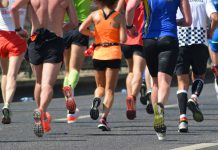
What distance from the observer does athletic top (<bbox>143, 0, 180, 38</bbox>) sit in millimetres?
12102

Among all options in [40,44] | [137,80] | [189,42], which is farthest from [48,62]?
[137,80]

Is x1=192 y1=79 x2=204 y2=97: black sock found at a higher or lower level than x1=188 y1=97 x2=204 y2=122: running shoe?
higher

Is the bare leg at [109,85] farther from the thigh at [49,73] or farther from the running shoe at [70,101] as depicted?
the thigh at [49,73]

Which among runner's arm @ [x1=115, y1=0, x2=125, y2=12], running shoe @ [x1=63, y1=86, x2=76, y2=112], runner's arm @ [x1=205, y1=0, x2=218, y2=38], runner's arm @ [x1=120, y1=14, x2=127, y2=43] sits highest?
runner's arm @ [x1=115, y1=0, x2=125, y2=12]

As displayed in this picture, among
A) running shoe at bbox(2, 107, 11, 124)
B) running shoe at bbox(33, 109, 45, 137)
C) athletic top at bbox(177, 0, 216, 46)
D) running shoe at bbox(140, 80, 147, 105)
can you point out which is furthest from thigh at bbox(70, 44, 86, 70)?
running shoe at bbox(140, 80, 147, 105)

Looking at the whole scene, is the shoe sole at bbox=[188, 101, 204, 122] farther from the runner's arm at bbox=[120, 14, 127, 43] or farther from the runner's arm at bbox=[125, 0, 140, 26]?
the runner's arm at bbox=[125, 0, 140, 26]

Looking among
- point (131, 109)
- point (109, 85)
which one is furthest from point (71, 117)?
point (109, 85)

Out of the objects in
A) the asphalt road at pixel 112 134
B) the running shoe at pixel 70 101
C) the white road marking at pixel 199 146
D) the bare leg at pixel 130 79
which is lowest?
the white road marking at pixel 199 146

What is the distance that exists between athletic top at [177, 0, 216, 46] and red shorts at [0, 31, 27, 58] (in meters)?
2.24

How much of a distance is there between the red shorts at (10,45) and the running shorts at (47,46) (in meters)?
1.86

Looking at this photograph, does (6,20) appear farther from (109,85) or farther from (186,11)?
(186,11)

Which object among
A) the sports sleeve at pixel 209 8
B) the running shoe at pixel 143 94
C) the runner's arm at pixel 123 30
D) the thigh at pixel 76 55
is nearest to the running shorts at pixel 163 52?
the runner's arm at pixel 123 30

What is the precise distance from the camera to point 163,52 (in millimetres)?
12078

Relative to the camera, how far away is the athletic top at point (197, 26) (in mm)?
13461
